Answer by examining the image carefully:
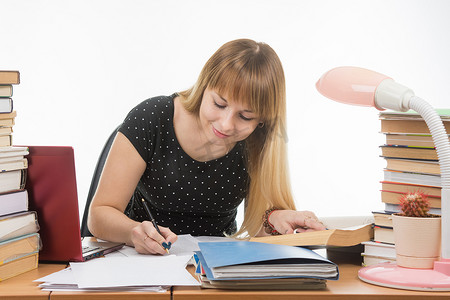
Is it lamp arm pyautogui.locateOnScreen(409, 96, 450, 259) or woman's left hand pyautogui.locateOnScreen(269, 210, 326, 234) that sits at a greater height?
lamp arm pyautogui.locateOnScreen(409, 96, 450, 259)

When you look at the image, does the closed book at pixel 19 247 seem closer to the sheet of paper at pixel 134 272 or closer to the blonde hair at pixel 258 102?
the sheet of paper at pixel 134 272

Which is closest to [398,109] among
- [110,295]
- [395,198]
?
[395,198]

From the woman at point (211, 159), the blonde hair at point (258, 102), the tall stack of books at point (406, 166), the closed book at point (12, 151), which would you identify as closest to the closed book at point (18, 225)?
Answer: the closed book at point (12, 151)

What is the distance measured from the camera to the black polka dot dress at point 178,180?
5.26 feet

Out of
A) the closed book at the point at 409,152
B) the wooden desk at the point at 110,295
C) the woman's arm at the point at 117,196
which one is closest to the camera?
the wooden desk at the point at 110,295

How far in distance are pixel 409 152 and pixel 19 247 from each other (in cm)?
82

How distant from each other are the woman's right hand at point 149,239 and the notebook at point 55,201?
10 cm

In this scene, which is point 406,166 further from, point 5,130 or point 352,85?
point 5,130

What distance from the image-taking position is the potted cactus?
3.10 feet

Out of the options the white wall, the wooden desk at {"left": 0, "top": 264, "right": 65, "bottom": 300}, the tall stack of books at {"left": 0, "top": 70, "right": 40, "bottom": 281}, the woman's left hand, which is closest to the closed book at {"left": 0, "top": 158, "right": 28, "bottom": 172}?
the tall stack of books at {"left": 0, "top": 70, "right": 40, "bottom": 281}

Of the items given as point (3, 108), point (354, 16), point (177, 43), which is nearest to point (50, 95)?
point (177, 43)

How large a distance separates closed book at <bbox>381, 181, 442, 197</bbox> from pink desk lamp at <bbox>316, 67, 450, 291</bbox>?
13 cm

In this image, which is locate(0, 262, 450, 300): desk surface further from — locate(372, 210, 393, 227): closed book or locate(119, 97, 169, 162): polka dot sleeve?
locate(119, 97, 169, 162): polka dot sleeve

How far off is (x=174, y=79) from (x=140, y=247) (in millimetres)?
2451
